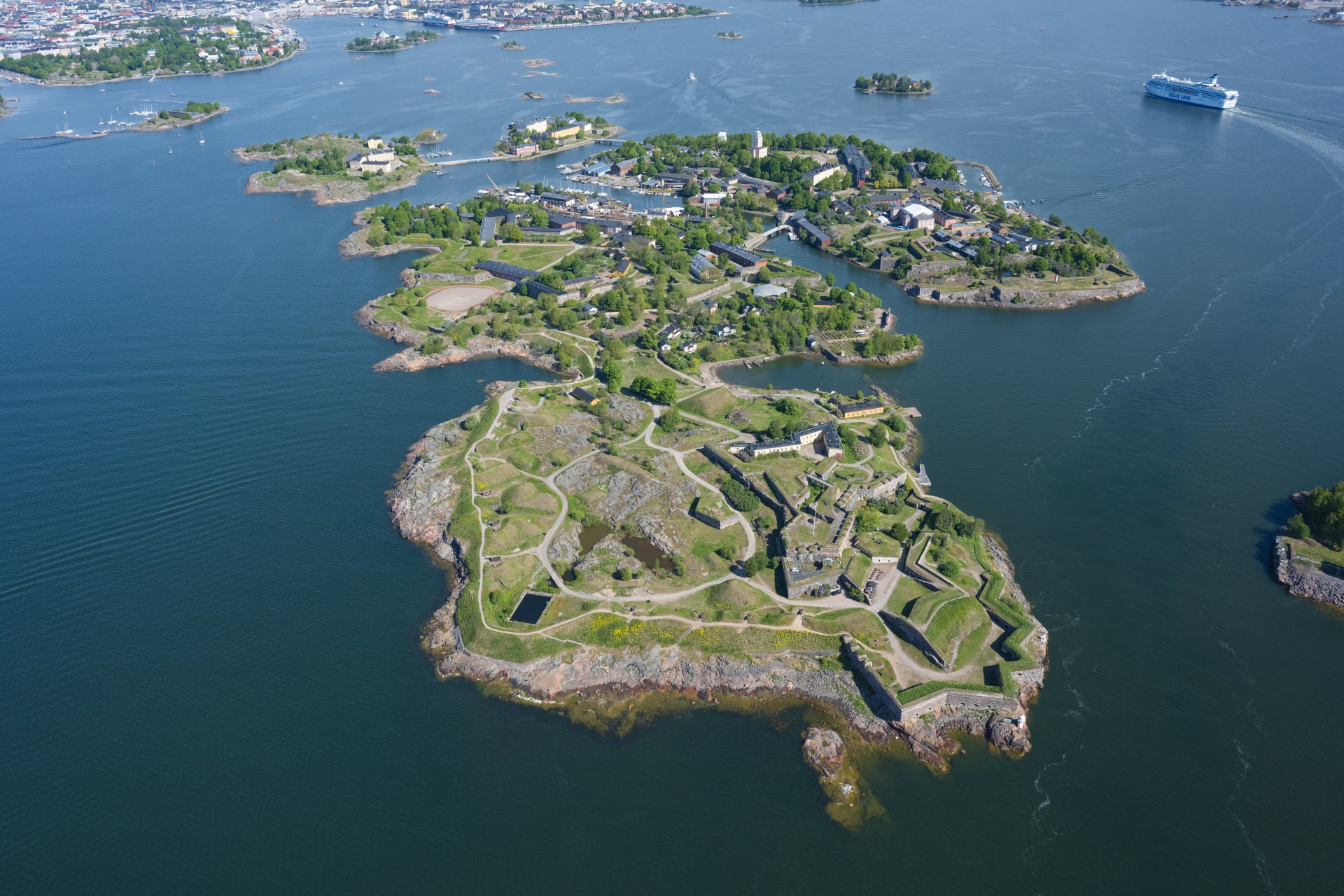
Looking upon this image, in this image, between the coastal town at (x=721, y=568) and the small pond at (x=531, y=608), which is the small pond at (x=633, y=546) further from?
the small pond at (x=531, y=608)

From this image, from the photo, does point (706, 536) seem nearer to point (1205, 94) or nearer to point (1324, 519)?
point (1324, 519)

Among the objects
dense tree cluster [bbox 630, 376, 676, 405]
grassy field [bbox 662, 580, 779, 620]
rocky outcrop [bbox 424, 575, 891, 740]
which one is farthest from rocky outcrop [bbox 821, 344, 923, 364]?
rocky outcrop [bbox 424, 575, 891, 740]

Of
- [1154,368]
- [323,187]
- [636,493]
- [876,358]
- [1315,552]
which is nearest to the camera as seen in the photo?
[1315,552]

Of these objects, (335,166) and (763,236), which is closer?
(763,236)

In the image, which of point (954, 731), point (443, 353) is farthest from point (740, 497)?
point (443, 353)

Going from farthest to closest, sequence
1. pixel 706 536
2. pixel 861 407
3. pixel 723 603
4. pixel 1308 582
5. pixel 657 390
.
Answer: pixel 657 390, pixel 861 407, pixel 706 536, pixel 1308 582, pixel 723 603

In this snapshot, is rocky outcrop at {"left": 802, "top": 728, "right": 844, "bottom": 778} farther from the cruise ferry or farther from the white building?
the cruise ferry

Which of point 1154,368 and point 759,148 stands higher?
point 759,148
